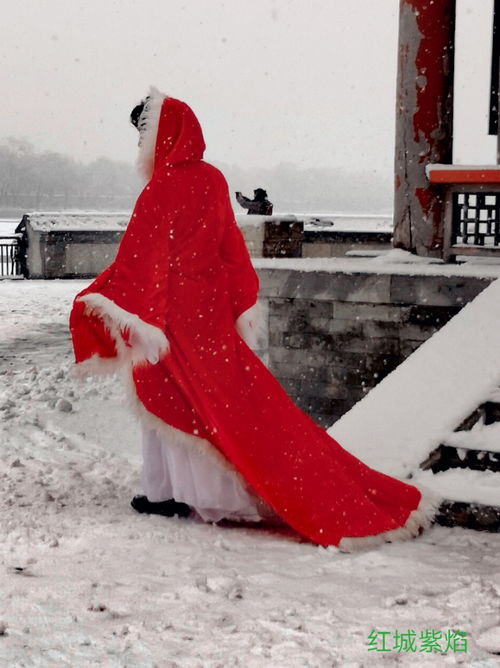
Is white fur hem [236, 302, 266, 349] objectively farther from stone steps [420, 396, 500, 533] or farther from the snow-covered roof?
the snow-covered roof

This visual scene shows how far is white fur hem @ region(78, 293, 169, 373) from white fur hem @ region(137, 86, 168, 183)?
2.11 feet

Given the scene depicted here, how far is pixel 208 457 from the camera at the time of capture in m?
4.21

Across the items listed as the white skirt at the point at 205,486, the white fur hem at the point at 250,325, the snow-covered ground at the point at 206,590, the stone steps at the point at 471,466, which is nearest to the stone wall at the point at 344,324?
the stone steps at the point at 471,466

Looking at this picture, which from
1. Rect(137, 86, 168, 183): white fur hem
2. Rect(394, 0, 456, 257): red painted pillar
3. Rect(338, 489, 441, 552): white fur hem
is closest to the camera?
Rect(338, 489, 441, 552): white fur hem

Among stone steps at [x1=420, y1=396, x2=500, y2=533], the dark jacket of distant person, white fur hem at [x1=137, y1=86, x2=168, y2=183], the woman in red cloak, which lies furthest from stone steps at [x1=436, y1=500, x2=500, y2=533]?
the dark jacket of distant person

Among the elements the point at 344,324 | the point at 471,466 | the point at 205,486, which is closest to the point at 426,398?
the point at 471,466

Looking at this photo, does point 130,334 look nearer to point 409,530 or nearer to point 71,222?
point 409,530

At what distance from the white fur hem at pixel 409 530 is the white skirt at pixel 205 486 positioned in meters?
0.51

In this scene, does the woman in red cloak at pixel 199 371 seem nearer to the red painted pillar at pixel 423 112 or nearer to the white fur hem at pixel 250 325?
the white fur hem at pixel 250 325

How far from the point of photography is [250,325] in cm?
452

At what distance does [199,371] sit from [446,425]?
4.75 feet

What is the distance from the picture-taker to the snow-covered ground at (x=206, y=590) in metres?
3.00

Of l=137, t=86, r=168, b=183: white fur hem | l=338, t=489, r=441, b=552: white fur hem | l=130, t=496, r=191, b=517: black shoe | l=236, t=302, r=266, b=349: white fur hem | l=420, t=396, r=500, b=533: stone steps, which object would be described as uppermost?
l=137, t=86, r=168, b=183: white fur hem

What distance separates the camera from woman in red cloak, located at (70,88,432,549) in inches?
163
